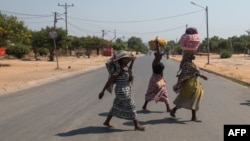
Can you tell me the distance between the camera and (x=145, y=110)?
10633mm

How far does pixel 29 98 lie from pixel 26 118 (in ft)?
14.3

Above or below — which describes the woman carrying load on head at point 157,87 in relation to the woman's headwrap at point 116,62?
below

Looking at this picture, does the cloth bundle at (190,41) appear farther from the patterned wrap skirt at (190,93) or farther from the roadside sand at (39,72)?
the roadside sand at (39,72)

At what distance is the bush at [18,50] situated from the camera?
179 feet

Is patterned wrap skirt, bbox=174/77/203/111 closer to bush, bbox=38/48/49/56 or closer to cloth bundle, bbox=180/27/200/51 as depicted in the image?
cloth bundle, bbox=180/27/200/51

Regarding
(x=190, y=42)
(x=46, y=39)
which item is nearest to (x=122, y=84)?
(x=190, y=42)

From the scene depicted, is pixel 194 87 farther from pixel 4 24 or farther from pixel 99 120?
pixel 4 24

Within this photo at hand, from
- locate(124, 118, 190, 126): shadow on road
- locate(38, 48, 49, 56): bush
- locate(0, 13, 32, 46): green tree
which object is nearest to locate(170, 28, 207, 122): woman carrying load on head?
locate(124, 118, 190, 126): shadow on road

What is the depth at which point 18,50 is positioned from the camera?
54875 millimetres

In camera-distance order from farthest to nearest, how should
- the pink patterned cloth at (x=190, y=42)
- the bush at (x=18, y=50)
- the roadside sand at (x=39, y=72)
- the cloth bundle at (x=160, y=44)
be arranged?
the bush at (x=18, y=50)
the roadside sand at (x=39, y=72)
the cloth bundle at (x=160, y=44)
the pink patterned cloth at (x=190, y=42)

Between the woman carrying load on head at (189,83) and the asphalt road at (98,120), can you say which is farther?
the woman carrying load on head at (189,83)

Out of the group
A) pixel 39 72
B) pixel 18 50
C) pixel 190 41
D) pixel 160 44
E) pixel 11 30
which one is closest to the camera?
pixel 190 41

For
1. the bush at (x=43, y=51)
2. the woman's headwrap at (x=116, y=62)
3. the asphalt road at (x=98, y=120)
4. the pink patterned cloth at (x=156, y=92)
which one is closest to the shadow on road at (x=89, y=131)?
the asphalt road at (x=98, y=120)

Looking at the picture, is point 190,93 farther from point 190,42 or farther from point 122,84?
point 122,84
